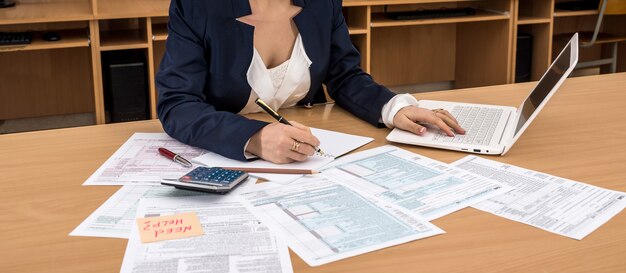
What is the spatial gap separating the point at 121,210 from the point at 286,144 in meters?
0.30

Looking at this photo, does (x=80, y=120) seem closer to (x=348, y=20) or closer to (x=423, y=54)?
(x=348, y=20)

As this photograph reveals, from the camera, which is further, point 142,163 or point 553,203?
point 142,163

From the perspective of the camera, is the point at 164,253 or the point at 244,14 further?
the point at 244,14

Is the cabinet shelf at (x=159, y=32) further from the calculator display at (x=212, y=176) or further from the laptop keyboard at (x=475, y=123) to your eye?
the calculator display at (x=212, y=176)

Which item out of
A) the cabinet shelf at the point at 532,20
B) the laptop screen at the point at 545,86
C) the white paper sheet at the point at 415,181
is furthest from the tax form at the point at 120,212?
the cabinet shelf at the point at 532,20

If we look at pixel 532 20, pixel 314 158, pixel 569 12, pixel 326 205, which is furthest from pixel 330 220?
pixel 569 12

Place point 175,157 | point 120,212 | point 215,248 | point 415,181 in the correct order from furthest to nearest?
point 175,157
point 415,181
point 120,212
point 215,248

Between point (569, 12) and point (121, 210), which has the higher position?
point (569, 12)

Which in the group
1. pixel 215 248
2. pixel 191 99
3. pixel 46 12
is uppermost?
pixel 46 12

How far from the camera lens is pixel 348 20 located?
3.68 metres

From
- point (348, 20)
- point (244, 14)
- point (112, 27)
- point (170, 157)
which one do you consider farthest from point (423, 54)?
point (170, 157)

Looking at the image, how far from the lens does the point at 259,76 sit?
1.58 m

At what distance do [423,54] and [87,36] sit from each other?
2.03 m

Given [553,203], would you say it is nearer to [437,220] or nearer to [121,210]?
[437,220]
